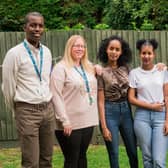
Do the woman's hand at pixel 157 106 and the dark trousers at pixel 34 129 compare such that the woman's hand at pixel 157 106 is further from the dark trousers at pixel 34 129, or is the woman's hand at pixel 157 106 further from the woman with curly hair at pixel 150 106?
the dark trousers at pixel 34 129

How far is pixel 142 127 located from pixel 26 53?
4.91 ft

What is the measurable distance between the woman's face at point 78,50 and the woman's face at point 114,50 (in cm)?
33

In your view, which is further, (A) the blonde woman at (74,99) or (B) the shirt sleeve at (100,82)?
(B) the shirt sleeve at (100,82)

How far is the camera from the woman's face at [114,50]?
5.16m

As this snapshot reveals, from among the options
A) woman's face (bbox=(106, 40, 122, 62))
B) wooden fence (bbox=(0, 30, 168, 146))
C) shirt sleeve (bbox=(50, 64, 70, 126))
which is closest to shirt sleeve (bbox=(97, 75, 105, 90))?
woman's face (bbox=(106, 40, 122, 62))

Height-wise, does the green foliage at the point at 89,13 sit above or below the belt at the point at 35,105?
above

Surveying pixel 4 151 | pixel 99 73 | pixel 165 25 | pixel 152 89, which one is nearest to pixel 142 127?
pixel 152 89

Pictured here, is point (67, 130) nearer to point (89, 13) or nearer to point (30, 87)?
point (30, 87)

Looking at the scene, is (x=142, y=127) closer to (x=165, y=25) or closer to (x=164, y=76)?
(x=164, y=76)

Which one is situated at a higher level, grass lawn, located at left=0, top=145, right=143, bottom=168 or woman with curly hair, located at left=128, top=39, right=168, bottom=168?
woman with curly hair, located at left=128, top=39, right=168, bottom=168

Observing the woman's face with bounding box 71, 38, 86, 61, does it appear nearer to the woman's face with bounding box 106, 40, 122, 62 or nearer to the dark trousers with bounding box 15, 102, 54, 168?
the woman's face with bounding box 106, 40, 122, 62

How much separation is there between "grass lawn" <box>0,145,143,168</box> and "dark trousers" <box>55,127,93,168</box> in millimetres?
1761

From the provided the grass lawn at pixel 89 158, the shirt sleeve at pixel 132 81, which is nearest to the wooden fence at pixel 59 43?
the grass lawn at pixel 89 158

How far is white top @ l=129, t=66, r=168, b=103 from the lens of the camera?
5078 millimetres
